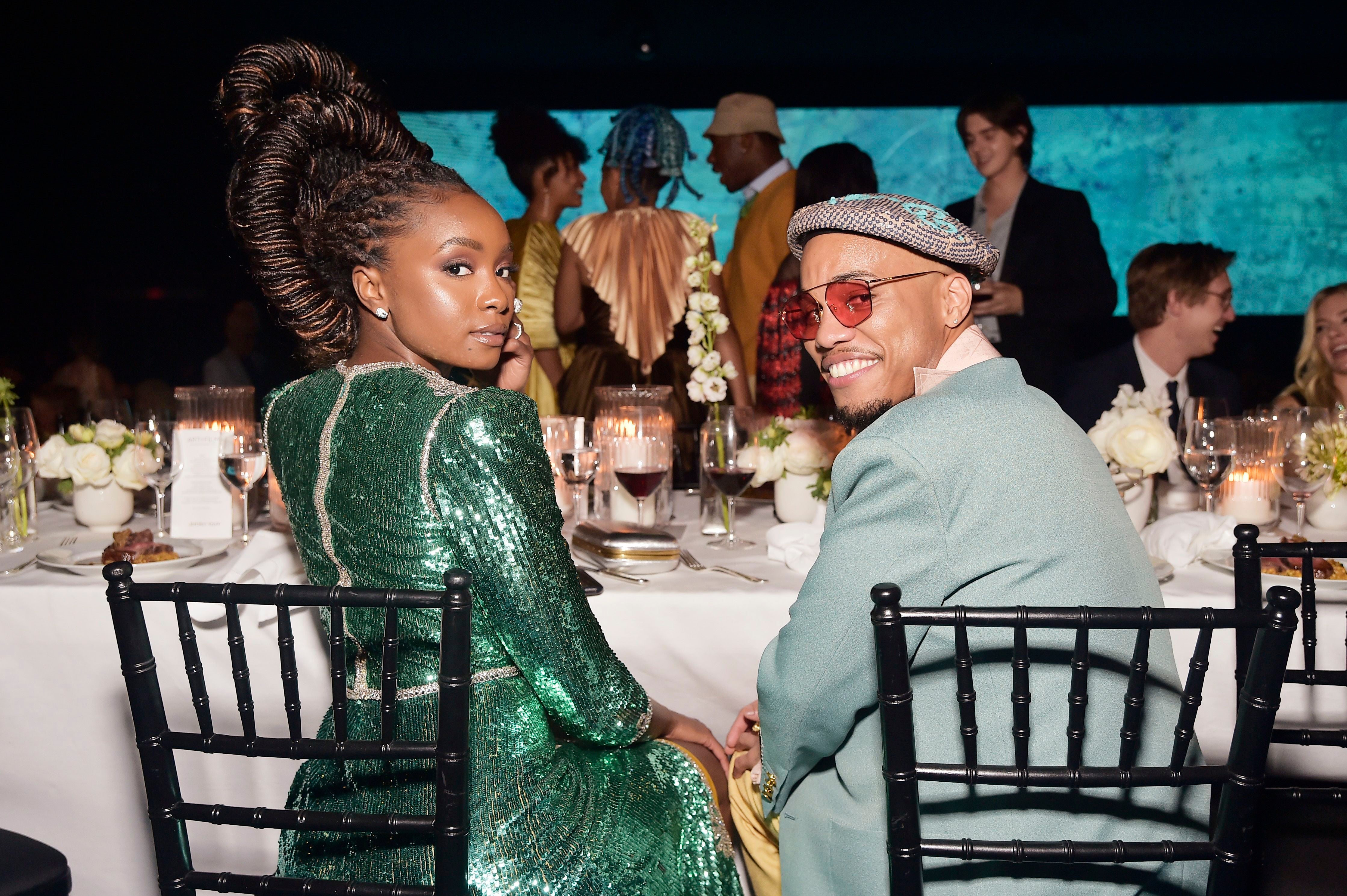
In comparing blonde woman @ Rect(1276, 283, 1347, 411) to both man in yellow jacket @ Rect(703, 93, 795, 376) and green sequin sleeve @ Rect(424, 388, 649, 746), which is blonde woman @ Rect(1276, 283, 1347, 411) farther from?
green sequin sleeve @ Rect(424, 388, 649, 746)

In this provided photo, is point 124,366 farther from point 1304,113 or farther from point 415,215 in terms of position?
point 1304,113

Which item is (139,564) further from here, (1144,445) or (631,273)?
(631,273)

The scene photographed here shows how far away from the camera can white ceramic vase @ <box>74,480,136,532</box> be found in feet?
7.89

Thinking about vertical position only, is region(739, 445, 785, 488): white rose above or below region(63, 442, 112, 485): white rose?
below

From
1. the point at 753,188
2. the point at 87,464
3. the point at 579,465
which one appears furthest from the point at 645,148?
the point at 87,464

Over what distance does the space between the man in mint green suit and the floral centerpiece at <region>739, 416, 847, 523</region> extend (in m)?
0.95

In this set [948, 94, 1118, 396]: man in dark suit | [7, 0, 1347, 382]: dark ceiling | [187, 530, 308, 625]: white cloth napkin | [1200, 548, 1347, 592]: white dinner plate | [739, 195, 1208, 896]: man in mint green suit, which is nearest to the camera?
[739, 195, 1208, 896]: man in mint green suit

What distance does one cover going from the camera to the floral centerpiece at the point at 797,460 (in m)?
2.26

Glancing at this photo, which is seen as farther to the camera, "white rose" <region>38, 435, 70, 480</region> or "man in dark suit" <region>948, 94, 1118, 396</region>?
"man in dark suit" <region>948, 94, 1118, 396</region>

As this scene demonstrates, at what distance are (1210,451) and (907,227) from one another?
49.8 inches

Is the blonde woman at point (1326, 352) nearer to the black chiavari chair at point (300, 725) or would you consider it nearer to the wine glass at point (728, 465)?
the wine glass at point (728, 465)

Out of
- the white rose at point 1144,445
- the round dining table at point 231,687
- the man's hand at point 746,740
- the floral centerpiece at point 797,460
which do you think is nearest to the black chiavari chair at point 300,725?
the man's hand at point 746,740

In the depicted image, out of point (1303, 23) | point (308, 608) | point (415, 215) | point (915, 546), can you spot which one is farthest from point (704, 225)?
point (1303, 23)

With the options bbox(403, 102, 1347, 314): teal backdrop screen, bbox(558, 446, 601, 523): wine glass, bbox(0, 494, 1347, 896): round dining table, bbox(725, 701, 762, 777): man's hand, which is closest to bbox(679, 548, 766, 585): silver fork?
bbox(0, 494, 1347, 896): round dining table
